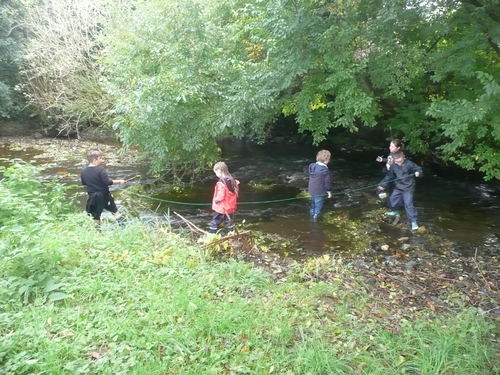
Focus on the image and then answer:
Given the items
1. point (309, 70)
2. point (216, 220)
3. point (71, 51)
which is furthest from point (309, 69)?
point (71, 51)

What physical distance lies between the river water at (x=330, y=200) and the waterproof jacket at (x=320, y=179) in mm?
806

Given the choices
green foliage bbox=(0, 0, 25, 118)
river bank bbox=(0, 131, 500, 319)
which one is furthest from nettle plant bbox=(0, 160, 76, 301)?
green foliage bbox=(0, 0, 25, 118)

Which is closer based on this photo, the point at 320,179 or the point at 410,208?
the point at 410,208

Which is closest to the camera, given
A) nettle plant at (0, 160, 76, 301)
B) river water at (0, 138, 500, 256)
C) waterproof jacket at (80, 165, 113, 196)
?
nettle plant at (0, 160, 76, 301)

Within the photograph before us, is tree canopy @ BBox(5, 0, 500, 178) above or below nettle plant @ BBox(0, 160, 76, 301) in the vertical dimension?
above

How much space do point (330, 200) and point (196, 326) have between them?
705 centimetres

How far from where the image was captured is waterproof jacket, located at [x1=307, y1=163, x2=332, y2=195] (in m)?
7.82

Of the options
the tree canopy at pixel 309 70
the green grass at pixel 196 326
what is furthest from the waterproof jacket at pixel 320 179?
the green grass at pixel 196 326

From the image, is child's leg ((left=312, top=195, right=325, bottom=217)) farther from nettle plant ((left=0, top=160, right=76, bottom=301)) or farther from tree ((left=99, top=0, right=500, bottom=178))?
nettle plant ((left=0, top=160, right=76, bottom=301))

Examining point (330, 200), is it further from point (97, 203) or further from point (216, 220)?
point (97, 203)

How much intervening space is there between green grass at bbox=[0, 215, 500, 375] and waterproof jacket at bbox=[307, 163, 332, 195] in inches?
125

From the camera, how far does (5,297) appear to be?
3.82 m

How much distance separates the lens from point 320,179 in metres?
7.84

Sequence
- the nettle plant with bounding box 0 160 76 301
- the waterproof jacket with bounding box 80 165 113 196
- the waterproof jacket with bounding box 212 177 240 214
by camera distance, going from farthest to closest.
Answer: the waterproof jacket with bounding box 80 165 113 196, the waterproof jacket with bounding box 212 177 240 214, the nettle plant with bounding box 0 160 76 301
